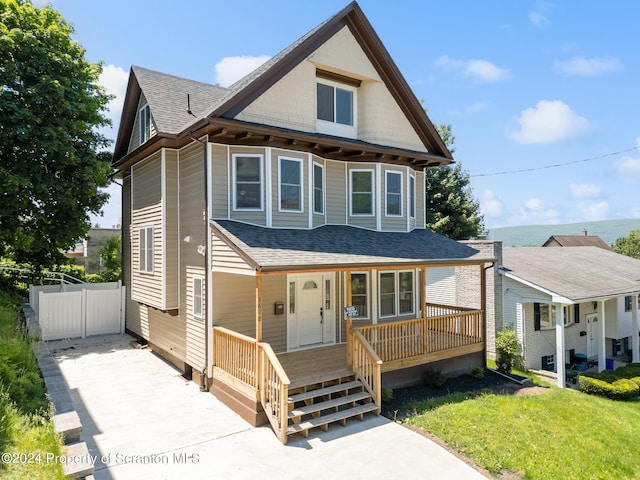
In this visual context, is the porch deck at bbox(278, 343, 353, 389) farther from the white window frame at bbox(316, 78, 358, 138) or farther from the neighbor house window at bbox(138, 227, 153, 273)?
the white window frame at bbox(316, 78, 358, 138)

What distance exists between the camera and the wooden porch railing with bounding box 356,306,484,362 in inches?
396

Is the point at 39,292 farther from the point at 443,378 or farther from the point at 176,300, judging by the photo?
the point at 443,378

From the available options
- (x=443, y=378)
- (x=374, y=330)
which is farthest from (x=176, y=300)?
(x=443, y=378)

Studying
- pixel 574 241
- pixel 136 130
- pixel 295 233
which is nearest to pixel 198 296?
pixel 295 233

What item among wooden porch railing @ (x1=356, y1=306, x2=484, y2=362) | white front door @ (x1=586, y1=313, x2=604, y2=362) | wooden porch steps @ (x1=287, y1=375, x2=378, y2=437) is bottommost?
white front door @ (x1=586, y1=313, x2=604, y2=362)

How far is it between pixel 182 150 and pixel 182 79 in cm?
457

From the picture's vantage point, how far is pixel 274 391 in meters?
7.66

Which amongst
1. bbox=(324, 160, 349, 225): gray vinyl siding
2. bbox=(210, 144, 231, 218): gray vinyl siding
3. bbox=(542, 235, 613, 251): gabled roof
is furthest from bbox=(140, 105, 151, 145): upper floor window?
bbox=(542, 235, 613, 251): gabled roof

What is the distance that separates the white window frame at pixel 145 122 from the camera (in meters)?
12.5

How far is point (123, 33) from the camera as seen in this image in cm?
1329

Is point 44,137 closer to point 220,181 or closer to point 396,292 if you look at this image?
point 220,181

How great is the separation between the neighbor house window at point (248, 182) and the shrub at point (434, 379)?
251 inches

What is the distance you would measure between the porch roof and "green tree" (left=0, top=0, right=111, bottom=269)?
9041mm

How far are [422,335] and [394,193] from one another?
4760 mm
